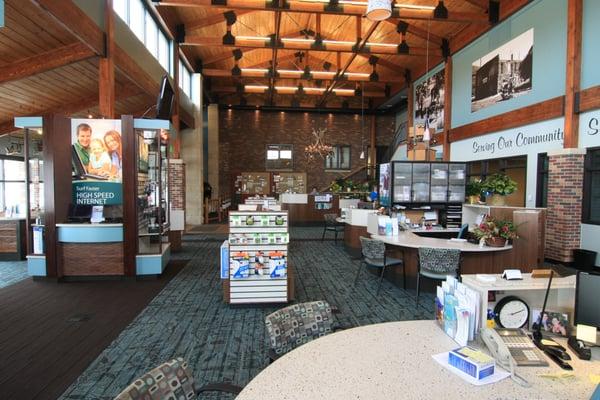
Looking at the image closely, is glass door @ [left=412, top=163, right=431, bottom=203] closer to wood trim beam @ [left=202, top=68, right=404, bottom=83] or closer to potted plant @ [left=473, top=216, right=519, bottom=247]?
potted plant @ [left=473, top=216, right=519, bottom=247]

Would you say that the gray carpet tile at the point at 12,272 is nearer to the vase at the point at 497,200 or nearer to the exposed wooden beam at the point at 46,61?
the exposed wooden beam at the point at 46,61

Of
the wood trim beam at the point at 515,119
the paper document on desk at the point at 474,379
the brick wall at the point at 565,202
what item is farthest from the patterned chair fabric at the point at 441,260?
the wood trim beam at the point at 515,119

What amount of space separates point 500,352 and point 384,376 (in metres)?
0.57

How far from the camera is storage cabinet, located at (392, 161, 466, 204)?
23.0 ft

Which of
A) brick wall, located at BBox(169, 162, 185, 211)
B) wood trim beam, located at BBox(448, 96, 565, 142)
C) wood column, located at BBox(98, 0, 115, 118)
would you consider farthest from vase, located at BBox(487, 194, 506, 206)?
brick wall, located at BBox(169, 162, 185, 211)

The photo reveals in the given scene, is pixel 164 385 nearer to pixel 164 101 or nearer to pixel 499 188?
pixel 499 188

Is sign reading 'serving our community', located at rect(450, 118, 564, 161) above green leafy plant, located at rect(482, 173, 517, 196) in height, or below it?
above

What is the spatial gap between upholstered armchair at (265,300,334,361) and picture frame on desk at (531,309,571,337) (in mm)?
1230

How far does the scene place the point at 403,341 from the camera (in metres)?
1.72

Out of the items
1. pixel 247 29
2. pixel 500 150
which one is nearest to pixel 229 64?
pixel 247 29

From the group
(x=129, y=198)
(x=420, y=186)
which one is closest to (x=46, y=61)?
(x=129, y=198)

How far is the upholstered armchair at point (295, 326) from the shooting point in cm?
199

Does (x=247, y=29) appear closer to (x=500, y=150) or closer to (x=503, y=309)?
(x=500, y=150)

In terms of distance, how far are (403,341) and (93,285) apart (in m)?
5.41
